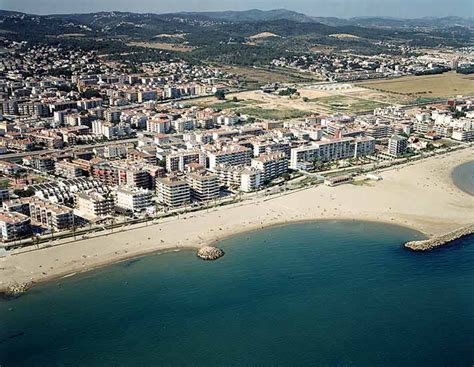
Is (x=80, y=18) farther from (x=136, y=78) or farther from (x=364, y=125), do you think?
(x=364, y=125)

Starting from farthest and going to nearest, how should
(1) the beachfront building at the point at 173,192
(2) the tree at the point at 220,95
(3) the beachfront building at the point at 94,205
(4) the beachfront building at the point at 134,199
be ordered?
(2) the tree at the point at 220,95
(1) the beachfront building at the point at 173,192
(4) the beachfront building at the point at 134,199
(3) the beachfront building at the point at 94,205

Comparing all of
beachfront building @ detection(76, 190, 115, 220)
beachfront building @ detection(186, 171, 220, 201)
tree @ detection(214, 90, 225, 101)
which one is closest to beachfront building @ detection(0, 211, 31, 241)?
beachfront building @ detection(76, 190, 115, 220)

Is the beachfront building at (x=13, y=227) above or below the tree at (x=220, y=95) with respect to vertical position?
below

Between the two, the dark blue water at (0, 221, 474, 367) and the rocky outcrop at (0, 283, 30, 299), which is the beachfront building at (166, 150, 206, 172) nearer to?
the dark blue water at (0, 221, 474, 367)

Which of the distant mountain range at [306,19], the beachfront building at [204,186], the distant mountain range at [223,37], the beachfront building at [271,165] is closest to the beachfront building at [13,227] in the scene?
the beachfront building at [204,186]

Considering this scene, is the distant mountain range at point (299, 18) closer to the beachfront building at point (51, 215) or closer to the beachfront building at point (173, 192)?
the beachfront building at point (173, 192)
